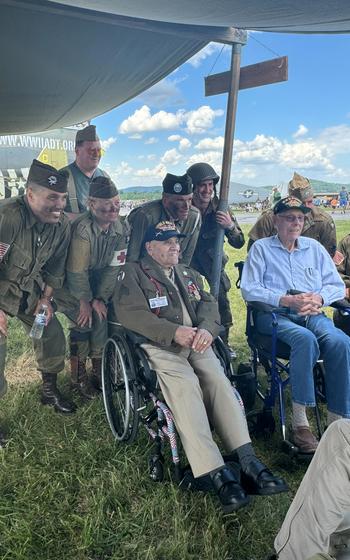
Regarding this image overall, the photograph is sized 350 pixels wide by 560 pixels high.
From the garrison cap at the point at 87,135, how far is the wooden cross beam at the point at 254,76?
95 centimetres

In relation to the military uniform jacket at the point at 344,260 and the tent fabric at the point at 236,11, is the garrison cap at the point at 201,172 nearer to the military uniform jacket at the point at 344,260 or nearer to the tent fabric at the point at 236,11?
the tent fabric at the point at 236,11

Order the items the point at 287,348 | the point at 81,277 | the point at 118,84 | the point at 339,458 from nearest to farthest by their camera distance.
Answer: the point at 339,458 → the point at 287,348 → the point at 81,277 → the point at 118,84

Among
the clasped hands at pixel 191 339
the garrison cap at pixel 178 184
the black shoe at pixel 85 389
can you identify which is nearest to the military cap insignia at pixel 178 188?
the garrison cap at pixel 178 184

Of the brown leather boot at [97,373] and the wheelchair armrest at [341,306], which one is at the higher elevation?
the wheelchair armrest at [341,306]

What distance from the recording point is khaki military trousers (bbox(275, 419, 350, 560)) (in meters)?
1.42

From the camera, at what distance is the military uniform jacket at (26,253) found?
2.65 m

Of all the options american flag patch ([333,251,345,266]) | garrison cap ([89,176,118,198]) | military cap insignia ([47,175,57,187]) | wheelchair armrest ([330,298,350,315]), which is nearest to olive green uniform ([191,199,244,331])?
american flag patch ([333,251,345,266])

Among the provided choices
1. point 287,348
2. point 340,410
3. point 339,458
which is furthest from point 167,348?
point 339,458

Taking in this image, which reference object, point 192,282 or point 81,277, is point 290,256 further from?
point 81,277

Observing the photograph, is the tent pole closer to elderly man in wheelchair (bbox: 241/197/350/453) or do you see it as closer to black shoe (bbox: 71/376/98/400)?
elderly man in wheelchair (bbox: 241/197/350/453)

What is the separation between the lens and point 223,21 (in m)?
2.77

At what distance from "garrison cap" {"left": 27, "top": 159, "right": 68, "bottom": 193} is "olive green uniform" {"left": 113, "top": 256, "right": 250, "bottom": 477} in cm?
64

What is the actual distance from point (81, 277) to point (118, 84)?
4.69ft

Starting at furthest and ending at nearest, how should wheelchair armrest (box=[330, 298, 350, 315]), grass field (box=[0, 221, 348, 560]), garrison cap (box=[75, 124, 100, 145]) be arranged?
garrison cap (box=[75, 124, 100, 145]) → wheelchair armrest (box=[330, 298, 350, 315]) → grass field (box=[0, 221, 348, 560])
